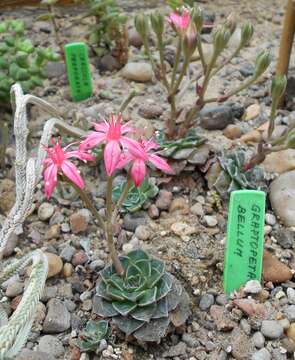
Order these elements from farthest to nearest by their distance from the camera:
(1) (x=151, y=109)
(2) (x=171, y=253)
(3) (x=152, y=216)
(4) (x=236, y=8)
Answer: (4) (x=236, y=8)
(1) (x=151, y=109)
(3) (x=152, y=216)
(2) (x=171, y=253)

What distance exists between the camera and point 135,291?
126 cm

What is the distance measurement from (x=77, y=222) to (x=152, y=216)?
205mm

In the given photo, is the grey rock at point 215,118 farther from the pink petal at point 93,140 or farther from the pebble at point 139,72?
the pink petal at point 93,140

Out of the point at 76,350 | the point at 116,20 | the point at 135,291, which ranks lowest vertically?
the point at 76,350

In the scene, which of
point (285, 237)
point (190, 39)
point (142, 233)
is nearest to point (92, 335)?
point (142, 233)

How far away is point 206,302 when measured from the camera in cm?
137

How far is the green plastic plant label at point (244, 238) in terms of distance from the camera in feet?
4.27

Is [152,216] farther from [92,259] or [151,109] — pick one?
[151,109]

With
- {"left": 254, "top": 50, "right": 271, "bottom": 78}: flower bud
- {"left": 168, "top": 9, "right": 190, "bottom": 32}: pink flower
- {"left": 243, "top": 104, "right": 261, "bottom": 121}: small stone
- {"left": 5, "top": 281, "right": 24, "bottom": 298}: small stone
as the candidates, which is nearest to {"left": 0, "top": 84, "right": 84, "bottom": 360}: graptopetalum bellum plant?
{"left": 5, "top": 281, "right": 24, "bottom": 298}: small stone

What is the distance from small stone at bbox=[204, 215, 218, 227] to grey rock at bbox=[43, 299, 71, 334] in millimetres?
452

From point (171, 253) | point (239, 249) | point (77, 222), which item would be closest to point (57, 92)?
point (77, 222)

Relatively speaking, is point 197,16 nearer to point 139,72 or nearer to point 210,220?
point 210,220

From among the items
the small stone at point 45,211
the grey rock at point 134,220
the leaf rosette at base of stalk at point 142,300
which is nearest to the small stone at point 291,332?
the leaf rosette at base of stalk at point 142,300

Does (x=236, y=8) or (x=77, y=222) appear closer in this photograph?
(x=77, y=222)
